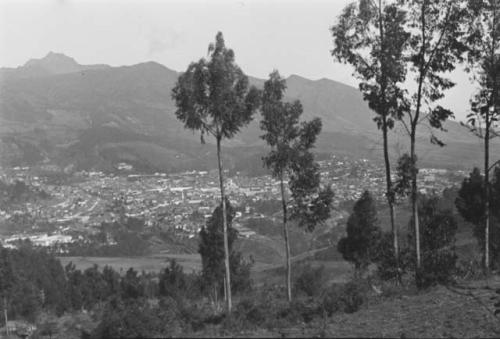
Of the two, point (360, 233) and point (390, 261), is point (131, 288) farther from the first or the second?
point (390, 261)

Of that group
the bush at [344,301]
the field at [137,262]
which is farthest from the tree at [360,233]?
the field at [137,262]

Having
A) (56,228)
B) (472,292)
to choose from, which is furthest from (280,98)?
(56,228)

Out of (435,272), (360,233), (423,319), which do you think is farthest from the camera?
(360,233)

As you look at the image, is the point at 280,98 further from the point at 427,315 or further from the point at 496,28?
the point at 427,315

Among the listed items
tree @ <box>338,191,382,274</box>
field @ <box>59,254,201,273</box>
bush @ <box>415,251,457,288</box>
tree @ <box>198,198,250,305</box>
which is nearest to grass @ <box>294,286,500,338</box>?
bush @ <box>415,251,457,288</box>

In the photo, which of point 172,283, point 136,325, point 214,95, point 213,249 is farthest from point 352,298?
point 172,283

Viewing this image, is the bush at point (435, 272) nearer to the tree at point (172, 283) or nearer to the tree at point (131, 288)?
the tree at point (172, 283)

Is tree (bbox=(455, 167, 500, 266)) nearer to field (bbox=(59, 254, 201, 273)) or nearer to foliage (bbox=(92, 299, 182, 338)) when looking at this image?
foliage (bbox=(92, 299, 182, 338))
